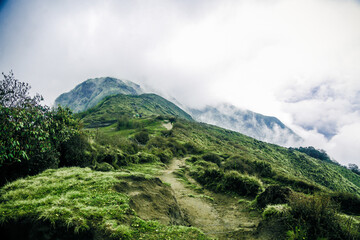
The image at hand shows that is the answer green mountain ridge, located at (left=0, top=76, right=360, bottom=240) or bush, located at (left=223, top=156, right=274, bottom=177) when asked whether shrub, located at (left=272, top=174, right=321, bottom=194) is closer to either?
bush, located at (left=223, top=156, right=274, bottom=177)

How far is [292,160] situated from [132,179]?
10897 cm

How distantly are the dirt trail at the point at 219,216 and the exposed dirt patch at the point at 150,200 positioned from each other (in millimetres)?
1864

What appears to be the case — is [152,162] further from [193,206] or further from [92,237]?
[92,237]

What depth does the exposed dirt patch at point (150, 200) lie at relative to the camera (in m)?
8.30

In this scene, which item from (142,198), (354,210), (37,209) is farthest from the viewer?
(354,210)

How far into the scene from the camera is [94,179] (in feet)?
34.4

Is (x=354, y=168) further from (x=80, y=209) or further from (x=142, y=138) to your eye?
(x=80, y=209)

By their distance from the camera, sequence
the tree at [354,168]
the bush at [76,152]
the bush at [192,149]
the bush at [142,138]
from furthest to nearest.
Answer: the tree at [354,168] → the bush at [142,138] → the bush at [192,149] → the bush at [76,152]

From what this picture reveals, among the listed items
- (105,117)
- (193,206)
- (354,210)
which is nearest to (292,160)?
(354,210)

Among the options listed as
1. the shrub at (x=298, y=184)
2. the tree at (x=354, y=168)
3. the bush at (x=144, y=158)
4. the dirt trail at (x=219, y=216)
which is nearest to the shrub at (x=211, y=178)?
the dirt trail at (x=219, y=216)

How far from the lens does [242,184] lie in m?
15.4

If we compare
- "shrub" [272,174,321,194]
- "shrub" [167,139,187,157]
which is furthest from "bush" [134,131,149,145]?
"shrub" [272,174,321,194]

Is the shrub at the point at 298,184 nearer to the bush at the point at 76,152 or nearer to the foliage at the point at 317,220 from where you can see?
the foliage at the point at 317,220

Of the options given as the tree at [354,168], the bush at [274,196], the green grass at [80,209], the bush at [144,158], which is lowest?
the green grass at [80,209]
